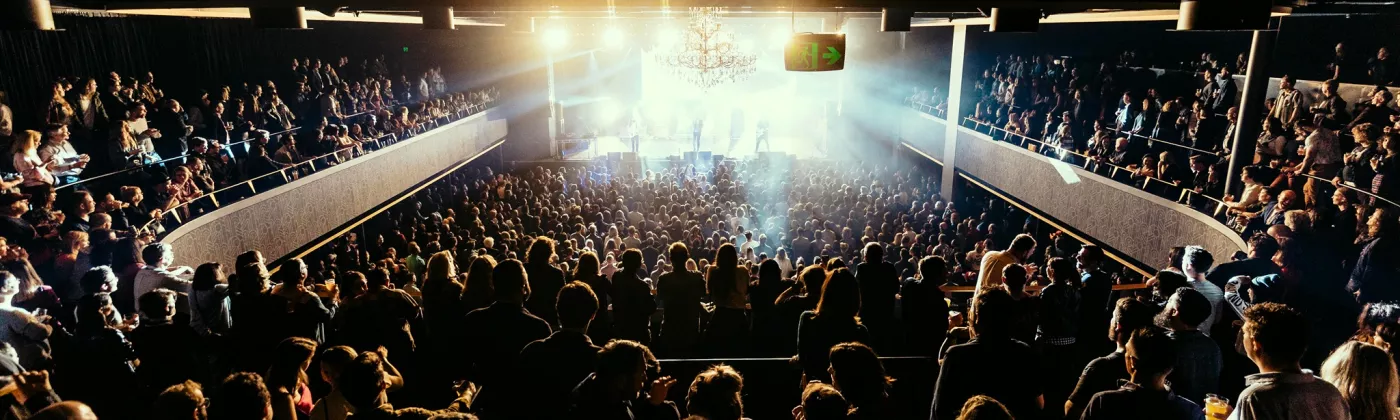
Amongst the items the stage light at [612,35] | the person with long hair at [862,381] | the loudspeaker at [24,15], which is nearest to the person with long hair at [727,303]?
the person with long hair at [862,381]

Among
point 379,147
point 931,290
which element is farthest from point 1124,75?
point 379,147

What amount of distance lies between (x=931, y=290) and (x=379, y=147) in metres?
12.6

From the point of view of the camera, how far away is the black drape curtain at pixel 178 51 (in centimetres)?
973

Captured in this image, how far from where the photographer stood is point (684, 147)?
2803cm

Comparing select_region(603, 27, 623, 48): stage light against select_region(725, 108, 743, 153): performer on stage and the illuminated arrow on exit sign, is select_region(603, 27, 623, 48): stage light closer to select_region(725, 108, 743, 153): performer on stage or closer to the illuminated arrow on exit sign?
select_region(725, 108, 743, 153): performer on stage

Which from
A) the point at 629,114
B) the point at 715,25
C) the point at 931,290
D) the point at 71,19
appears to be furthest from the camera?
the point at 629,114

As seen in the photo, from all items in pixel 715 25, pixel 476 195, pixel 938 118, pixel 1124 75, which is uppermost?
pixel 715 25

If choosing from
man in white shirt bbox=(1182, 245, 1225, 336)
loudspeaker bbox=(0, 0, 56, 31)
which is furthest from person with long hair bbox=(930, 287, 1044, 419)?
loudspeaker bbox=(0, 0, 56, 31)

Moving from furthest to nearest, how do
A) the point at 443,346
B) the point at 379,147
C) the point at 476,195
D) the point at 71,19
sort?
the point at 476,195 < the point at 379,147 < the point at 71,19 < the point at 443,346

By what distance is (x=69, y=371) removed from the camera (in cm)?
405

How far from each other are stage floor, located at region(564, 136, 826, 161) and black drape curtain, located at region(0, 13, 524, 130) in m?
5.85

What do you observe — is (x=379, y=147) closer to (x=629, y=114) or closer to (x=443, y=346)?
(x=443, y=346)

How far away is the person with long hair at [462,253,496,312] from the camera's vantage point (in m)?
4.56

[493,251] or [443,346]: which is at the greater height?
[443,346]
